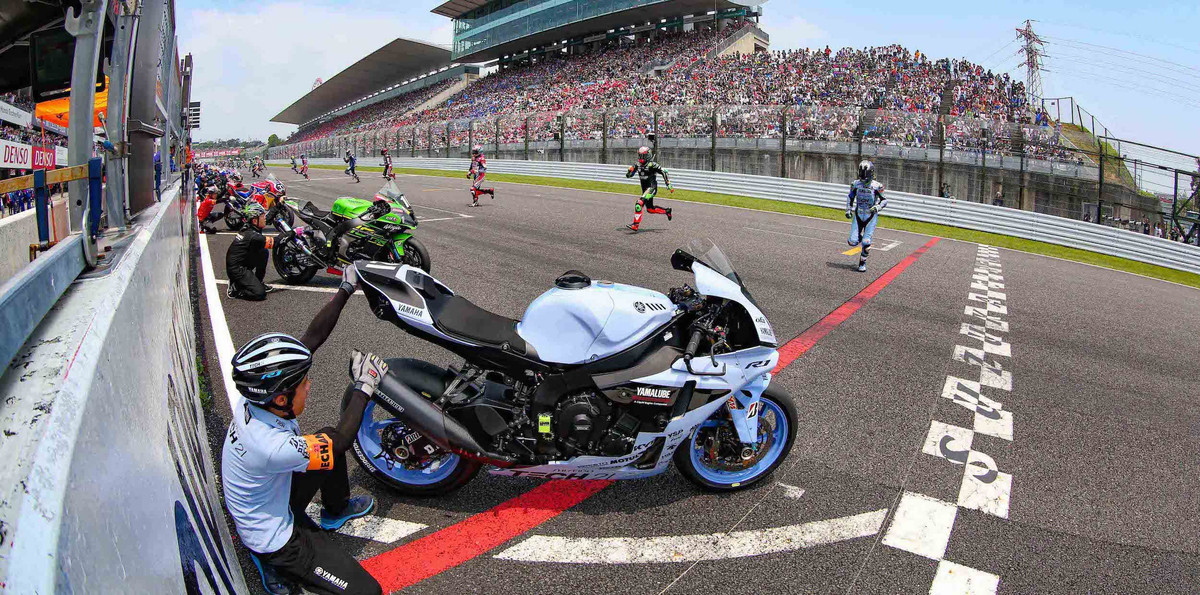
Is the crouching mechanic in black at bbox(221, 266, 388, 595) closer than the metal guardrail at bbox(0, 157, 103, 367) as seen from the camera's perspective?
No

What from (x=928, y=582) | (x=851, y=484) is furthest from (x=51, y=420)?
(x=851, y=484)

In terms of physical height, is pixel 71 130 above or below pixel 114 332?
above

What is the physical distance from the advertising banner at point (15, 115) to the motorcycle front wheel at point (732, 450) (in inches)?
262

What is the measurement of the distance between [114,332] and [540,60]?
6479cm

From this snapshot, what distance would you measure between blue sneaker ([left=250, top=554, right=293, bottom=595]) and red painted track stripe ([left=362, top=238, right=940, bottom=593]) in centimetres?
40

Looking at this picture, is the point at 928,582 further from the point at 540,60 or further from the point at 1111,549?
the point at 540,60

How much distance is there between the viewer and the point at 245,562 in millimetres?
3230

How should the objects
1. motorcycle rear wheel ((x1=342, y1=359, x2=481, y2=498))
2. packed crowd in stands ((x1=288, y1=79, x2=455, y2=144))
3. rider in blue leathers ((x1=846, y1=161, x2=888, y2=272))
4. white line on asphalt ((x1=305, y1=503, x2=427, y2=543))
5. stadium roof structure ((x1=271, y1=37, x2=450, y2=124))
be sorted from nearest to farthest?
white line on asphalt ((x1=305, y1=503, x2=427, y2=543)) < motorcycle rear wheel ((x1=342, y1=359, x2=481, y2=498)) < rider in blue leathers ((x1=846, y1=161, x2=888, y2=272)) < packed crowd in stands ((x1=288, y1=79, x2=455, y2=144)) < stadium roof structure ((x1=271, y1=37, x2=450, y2=124))

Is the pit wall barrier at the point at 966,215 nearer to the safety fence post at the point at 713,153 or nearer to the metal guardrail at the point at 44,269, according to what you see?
the safety fence post at the point at 713,153

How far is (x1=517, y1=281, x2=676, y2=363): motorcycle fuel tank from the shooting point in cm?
359

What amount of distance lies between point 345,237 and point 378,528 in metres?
6.20

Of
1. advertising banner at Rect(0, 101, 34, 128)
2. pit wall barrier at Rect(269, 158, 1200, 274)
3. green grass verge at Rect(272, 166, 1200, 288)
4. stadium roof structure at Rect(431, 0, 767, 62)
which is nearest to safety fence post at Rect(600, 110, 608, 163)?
pit wall barrier at Rect(269, 158, 1200, 274)

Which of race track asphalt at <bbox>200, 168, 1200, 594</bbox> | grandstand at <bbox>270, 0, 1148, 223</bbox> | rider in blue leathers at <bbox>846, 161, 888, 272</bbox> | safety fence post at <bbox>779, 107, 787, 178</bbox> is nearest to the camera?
race track asphalt at <bbox>200, 168, 1200, 594</bbox>

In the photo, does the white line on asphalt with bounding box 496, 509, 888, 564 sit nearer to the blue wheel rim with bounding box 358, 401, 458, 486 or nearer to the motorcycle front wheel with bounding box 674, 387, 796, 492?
the motorcycle front wheel with bounding box 674, 387, 796, 492
